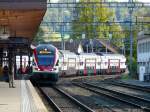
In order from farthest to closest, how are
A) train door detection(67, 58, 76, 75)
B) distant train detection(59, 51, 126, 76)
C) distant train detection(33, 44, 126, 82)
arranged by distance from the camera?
train door detection(67, 58, 76, 75), distant train detection(59, 51, 126, 76), distant train detection(33, 44, 126, 82)

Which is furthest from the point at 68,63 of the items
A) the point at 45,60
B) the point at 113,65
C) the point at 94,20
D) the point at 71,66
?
the point at 94,20

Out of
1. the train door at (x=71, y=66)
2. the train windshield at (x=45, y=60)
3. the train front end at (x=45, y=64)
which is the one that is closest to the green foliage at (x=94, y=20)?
the train door at (x=71, y=66)

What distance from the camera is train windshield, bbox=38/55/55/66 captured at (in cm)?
4231

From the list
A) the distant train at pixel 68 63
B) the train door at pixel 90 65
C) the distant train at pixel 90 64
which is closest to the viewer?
the distant train at pixel 68 63

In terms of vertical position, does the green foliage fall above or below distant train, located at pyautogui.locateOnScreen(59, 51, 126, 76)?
above

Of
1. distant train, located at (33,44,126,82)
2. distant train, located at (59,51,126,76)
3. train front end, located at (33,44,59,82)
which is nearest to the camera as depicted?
train front end, located at (33,44,59,82)

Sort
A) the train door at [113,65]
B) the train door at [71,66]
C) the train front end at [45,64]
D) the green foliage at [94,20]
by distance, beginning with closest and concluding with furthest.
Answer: the train front end at [45,64]
the train door at [71,66]
the train door at [113,65]
the green foliage at [94,20]

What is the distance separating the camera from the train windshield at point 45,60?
42312mm

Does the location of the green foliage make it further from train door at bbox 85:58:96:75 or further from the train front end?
the train front end

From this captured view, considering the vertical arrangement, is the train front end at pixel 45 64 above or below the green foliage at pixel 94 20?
below

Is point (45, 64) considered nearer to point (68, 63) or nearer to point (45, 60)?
point (45, 60)

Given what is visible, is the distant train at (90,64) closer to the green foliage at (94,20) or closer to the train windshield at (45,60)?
the green foliage at (94,20)

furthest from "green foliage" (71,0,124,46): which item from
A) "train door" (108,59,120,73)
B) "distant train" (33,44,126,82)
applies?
"distant train" (33,44,126,82)

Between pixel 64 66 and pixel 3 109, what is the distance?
4294 centimetres
